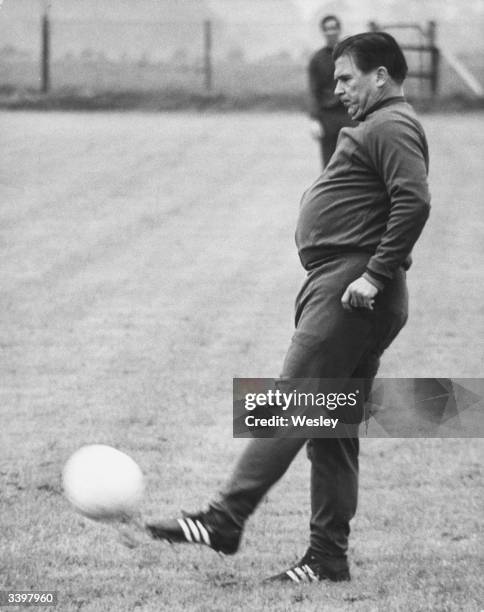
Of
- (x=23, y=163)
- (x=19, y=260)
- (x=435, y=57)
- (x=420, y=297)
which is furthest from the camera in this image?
(x=435, y=57)

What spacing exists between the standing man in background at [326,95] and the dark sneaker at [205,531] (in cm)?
764

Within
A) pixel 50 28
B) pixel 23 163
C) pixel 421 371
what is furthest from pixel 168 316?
pixel 50 28

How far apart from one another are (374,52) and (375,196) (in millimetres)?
532

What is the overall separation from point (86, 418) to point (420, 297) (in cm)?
428

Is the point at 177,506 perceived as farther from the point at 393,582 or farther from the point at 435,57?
the point at 435,57

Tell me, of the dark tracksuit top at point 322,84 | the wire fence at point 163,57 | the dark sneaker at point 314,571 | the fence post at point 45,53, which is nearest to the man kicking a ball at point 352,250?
the dark sneaker at point 314,571

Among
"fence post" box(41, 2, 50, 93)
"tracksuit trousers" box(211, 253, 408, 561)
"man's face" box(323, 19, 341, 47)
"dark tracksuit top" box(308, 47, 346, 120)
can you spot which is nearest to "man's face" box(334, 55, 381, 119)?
"tracksuit trousers" box(211, 253, 408, 561)

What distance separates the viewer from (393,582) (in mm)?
4645

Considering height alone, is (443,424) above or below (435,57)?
above

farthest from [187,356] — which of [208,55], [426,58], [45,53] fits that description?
[208,55]

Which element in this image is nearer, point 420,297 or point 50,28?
point 420,297

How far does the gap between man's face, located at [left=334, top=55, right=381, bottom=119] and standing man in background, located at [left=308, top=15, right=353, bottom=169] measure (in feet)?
23.6

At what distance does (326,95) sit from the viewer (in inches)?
467

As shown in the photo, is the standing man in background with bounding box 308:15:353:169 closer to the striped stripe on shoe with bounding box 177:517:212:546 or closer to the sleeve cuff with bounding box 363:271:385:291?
the sleeve cuff with bounding box 363:271:385:291
